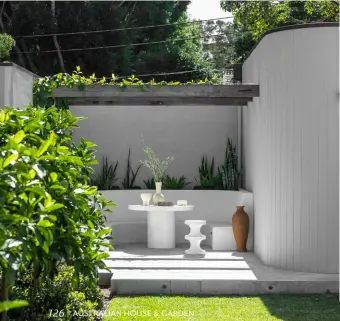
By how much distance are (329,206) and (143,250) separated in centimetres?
309

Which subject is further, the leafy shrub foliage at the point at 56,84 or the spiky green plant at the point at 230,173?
the spiky green plant at the point at 230,173

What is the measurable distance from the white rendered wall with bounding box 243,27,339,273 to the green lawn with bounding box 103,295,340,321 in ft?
3.28

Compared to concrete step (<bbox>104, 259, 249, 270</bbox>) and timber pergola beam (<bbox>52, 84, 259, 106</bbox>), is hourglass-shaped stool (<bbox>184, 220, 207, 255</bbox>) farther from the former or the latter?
timber pergola beam (<bbox>52, 84, 259, 106</bbox>)

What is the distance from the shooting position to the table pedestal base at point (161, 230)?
10.4 meters

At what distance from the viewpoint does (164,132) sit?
12211 mm

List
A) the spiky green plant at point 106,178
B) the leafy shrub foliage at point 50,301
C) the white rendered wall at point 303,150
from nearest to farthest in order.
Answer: the leafy shrub foliage at point 50,301, the white rendered wall at point 303,150, the spiky green plant at point 106,178

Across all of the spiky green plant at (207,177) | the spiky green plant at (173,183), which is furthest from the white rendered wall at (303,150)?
the spiky green plant at (173,183)

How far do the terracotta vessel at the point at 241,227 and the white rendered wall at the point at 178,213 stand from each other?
1.07 metres

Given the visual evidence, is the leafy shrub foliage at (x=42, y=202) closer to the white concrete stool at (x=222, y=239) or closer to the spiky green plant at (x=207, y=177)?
the white concrete stool at (x=222, y=239)

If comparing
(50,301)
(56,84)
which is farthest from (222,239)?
(50,301)

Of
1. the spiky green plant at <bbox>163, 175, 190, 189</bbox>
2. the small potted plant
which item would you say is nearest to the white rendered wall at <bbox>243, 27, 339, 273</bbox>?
the small potted plant

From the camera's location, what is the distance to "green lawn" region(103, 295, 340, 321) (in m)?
6.41

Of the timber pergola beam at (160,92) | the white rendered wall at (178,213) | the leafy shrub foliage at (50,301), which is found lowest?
the leafy shrub foliage at (50,301)

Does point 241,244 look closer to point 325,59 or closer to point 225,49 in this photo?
point 325,59
